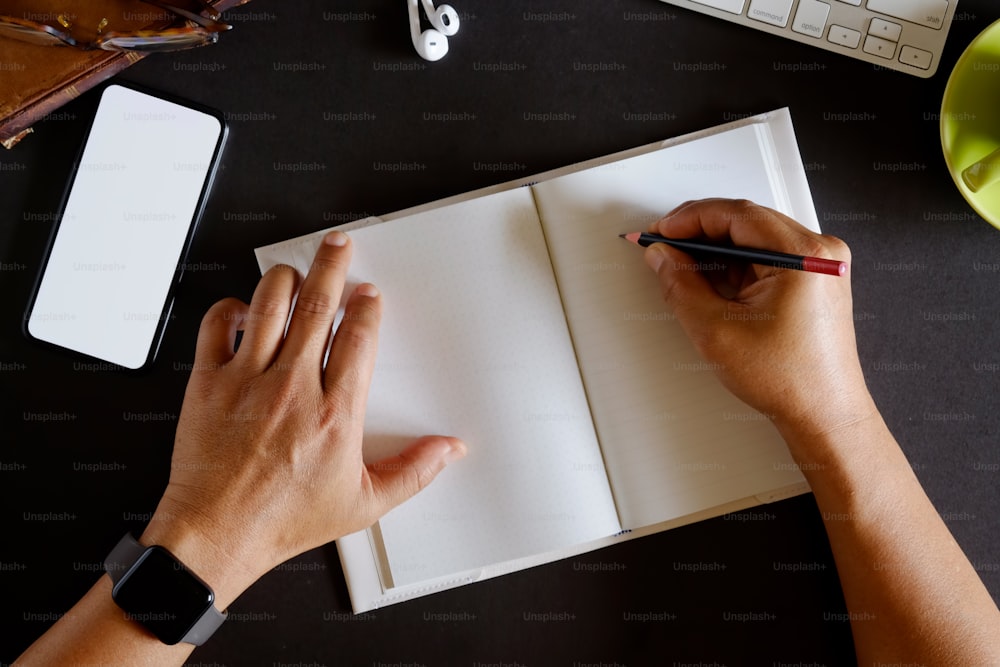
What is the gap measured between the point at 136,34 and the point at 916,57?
1.03 metres

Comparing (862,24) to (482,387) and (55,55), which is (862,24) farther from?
(55,55)

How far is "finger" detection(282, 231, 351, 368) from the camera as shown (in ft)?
2.77

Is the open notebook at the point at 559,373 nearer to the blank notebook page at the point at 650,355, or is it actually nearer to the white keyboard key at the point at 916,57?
the blank notebook page at the point at 650,355

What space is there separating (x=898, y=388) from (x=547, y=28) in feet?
2.33

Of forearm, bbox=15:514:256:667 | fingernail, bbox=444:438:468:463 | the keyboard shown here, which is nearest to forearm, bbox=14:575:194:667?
forearm, bbox=15:514:256:667

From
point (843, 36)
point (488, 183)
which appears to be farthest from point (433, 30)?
point (843, 36)

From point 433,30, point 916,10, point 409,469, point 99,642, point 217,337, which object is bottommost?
point 99,642

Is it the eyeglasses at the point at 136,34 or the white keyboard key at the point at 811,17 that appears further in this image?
the white keyboard key at the point at 811,17

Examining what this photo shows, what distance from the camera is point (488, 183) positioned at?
3.19 feet

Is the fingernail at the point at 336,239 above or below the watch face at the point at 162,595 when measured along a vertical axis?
above

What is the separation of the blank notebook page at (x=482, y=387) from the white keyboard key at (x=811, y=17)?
444mm

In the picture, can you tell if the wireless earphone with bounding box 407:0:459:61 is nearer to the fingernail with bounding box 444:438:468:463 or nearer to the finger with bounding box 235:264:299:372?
the finger with bounding box 235:264:299:372

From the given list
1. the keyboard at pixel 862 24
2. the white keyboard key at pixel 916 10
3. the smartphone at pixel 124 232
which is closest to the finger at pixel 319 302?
the smartphone at pixel 124 232

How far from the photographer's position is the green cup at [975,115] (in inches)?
35.0
